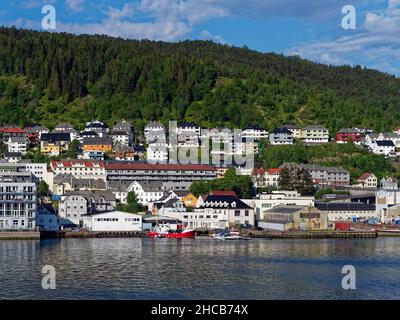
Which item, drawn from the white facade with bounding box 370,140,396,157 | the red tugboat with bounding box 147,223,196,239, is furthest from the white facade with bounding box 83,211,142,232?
the white facade with bounding box 370,140,396,157

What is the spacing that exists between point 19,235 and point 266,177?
1695cm

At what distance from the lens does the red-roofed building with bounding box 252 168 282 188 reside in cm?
4306

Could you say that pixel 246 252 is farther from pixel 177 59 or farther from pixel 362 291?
pixel 177 59

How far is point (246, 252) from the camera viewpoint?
2561cm

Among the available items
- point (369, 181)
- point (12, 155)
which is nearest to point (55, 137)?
point (12, 155)

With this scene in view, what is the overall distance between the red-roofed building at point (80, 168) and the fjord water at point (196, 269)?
13.9 m

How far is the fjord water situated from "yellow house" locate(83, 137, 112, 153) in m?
20.3

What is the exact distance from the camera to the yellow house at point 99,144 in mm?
49125

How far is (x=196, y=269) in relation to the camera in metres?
21.1

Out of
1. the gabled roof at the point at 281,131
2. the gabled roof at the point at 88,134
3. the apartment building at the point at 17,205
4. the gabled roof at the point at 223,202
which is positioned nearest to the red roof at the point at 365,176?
the gabled roof at the point at 281,131

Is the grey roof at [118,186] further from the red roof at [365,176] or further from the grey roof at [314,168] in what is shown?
the red roof at [365,176]

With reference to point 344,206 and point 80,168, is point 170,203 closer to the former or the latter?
point 344,206
